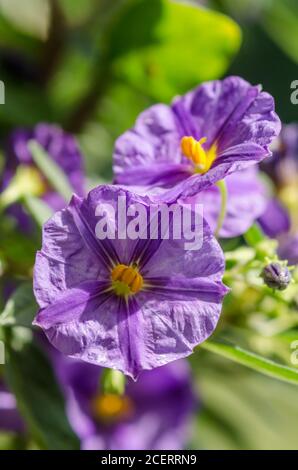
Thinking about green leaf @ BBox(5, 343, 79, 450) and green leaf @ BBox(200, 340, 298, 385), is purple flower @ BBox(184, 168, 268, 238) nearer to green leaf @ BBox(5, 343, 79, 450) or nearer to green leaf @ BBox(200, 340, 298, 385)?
green leaf @ BBox(200, 340, 298, 385)

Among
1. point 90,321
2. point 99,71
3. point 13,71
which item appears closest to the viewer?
point 90,321

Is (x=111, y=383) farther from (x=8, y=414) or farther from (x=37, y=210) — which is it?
(x=8, y=414)

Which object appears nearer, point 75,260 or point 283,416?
point 75,260

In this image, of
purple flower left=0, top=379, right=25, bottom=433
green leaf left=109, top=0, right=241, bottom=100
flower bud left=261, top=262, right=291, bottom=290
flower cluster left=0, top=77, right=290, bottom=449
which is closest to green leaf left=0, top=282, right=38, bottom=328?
flower cluster left=0, top=77, right=290, bottom=449

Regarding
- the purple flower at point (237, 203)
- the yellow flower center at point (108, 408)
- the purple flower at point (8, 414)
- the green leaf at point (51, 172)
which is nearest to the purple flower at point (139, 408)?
the yellow flower center at point (108, 408)

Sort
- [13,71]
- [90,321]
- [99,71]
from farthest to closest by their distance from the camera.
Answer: [13,71] → [99,71] → [90,321]

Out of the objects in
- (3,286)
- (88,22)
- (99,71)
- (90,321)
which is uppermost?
(88,22)
